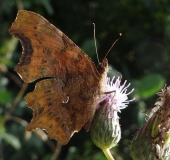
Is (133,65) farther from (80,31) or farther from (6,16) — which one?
(6,16)

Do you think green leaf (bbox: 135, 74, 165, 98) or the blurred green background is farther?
the blurred green background

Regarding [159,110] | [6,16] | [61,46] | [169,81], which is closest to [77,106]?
[61,46]

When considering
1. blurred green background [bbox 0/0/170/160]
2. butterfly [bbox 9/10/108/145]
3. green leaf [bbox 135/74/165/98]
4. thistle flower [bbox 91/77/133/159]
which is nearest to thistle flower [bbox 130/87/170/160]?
thistle flower [bbox 91/77/133/159]

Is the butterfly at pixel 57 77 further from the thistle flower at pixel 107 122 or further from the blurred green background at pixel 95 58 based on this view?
the blurred green background at pixel 95 58

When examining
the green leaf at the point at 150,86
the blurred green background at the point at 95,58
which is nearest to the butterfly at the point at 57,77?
the blurred green background at the point at 95,58

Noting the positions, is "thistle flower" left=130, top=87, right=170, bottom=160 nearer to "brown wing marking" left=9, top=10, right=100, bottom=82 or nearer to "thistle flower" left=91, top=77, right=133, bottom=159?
"thistle flower" left=91, top=77, right=133, bottom=159

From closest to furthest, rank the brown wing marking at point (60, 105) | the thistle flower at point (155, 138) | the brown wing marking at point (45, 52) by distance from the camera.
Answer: the thistle flower at point (155, 138)
the brown wing marking at point (45, 52)
the brown wing marking at point (60, 105)
